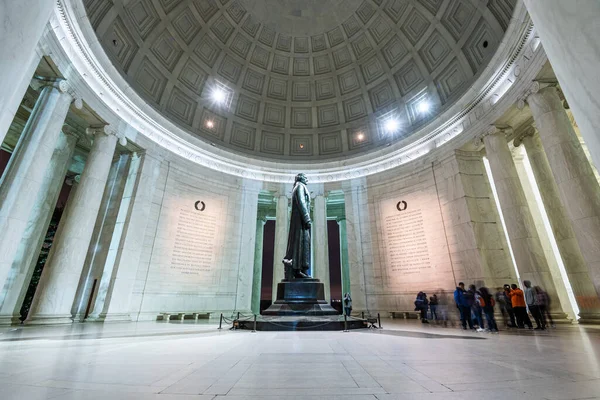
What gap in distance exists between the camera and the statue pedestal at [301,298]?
8.89 metres

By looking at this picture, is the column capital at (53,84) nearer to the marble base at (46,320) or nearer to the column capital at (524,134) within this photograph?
the marble base at (46,320)

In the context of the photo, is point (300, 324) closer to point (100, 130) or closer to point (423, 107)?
point (100, 130)

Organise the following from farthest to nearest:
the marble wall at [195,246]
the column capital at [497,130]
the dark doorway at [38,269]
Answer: the dark doorway at [38,269]
the marble wall at [195,246]
the column capital at [497,130]

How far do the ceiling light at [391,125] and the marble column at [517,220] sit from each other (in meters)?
7.08

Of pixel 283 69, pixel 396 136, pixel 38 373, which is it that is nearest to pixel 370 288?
pixel 396 136

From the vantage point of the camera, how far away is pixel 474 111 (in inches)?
551

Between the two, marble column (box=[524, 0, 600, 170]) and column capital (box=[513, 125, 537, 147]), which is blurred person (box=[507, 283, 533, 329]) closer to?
column capital (box=[513, 125, 537, 147])

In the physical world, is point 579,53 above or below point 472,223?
below

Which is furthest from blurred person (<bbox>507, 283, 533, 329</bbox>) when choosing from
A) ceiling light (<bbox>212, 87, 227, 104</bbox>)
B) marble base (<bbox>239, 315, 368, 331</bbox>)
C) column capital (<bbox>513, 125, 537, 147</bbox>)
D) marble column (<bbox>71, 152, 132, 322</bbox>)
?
ceiling light (<bbox>212, 87, 227, 104</bbox>)

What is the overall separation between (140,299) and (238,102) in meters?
15.1

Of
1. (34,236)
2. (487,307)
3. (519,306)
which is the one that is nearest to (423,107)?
(519,306)

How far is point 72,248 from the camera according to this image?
10.9 m

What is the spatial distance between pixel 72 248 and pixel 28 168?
3449 millimetres

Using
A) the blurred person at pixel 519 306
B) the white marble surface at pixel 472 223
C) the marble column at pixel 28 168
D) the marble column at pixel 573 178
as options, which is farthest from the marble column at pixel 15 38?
the white marble surface at pixel 472 223
